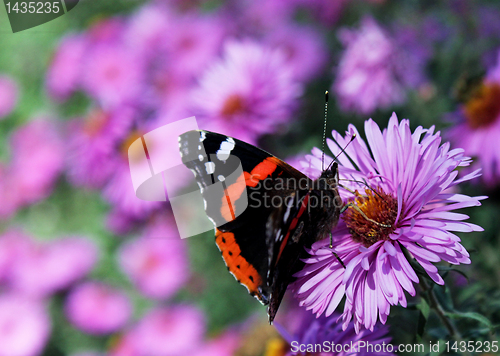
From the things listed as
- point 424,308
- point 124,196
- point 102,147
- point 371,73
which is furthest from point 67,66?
point 424,308

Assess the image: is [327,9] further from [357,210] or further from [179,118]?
[357,210]

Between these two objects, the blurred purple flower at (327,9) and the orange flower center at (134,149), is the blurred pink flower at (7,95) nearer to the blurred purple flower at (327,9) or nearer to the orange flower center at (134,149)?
the orange flower center at (134,149)

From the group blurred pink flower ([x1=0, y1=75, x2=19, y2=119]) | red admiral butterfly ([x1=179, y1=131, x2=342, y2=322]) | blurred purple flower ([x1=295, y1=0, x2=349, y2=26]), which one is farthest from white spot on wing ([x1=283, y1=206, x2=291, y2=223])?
blurred pink flower ([x1=0, y1=75, x2=19, y2=119])

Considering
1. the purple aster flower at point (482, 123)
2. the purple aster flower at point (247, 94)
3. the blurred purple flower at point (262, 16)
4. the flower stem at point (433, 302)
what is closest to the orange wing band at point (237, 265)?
the flower stem at point (433, 302)

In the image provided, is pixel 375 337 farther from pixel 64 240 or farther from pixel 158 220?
pixel 64 240

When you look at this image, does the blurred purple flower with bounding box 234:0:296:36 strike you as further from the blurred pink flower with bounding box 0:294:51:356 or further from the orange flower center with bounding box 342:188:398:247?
the blurred pink flower with bounding box 0:294:51:356

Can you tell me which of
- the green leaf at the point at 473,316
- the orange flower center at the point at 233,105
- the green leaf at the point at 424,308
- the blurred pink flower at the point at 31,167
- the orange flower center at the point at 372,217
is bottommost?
the blurred pink flower at the point at 31,167

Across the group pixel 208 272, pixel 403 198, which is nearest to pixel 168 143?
pixel 208 272

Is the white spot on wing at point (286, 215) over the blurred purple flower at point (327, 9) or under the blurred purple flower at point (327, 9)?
under
